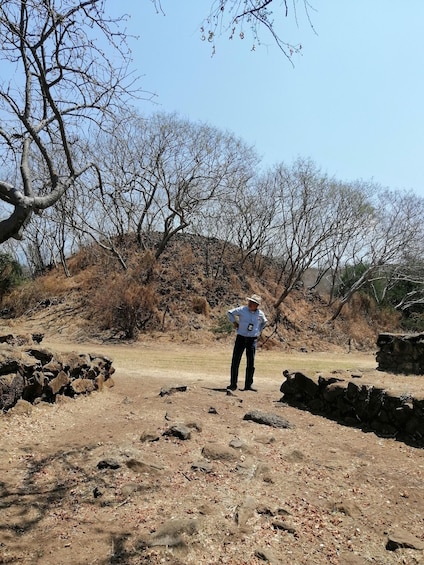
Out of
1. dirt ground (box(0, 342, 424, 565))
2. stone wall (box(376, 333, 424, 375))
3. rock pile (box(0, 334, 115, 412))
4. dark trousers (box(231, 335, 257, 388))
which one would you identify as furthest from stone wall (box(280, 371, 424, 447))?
stone wall (box(376, 333, 424, 375))

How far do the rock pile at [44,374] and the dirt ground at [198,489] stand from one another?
0.24 m

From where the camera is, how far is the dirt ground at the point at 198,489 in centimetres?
320

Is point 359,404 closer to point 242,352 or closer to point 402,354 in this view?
point 242,352

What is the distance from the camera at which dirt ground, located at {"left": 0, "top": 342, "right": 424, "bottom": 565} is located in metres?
3.20

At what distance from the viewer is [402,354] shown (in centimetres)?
1131

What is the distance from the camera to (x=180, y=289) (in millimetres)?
23953

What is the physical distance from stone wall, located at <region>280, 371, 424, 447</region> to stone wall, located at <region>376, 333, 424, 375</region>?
12.8 ft

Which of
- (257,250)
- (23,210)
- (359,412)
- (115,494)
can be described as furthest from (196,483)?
(257,250)

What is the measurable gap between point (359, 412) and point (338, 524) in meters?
3.21

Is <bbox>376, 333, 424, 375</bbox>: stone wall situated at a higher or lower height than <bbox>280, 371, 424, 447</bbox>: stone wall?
higher

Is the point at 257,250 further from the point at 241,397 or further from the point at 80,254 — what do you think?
the point at 241,397

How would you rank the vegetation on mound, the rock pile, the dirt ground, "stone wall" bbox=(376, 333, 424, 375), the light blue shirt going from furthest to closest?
the vegetation on mound
"stone wall" bbox=(376, 333, 424, 375)
the light blue shirt
the rock pile
the dirt ground

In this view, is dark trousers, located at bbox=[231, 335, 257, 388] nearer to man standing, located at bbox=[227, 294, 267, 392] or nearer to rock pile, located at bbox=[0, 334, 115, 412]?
man standing, located at bbox=[227, 294, 267, 392]

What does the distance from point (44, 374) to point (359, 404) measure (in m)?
4.41
